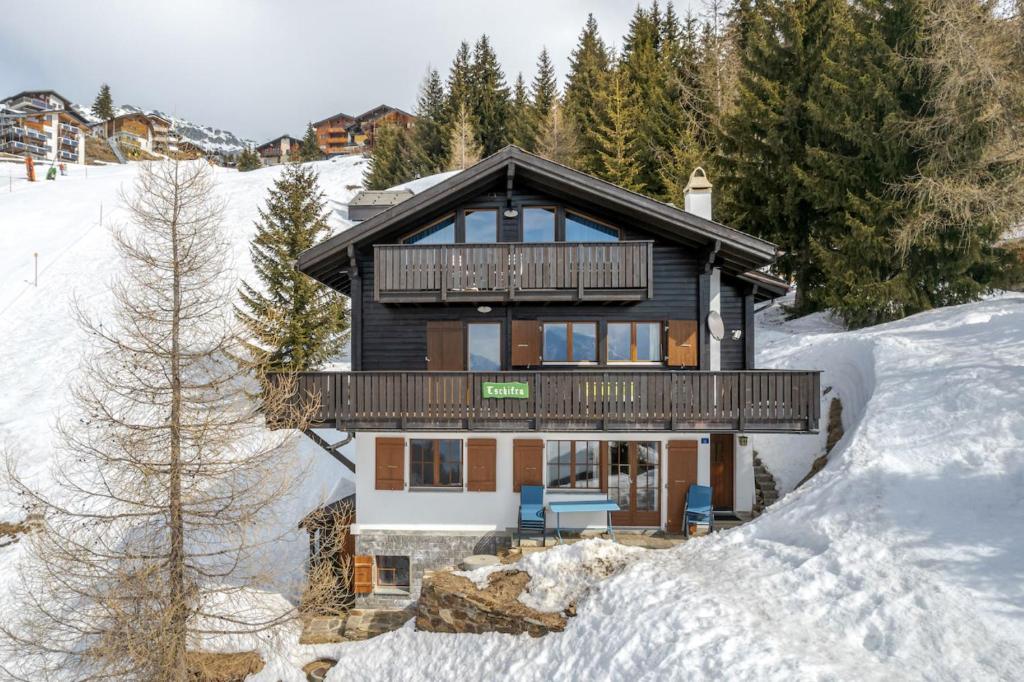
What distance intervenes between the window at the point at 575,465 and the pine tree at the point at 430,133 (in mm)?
48894

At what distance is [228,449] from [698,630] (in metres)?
9.02

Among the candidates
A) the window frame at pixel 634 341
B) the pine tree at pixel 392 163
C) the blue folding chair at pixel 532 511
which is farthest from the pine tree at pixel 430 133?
the blue folding chair at pixel 532 511

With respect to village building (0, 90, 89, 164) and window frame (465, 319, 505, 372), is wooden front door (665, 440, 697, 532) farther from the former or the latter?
village building (0, 90, 89, 164)

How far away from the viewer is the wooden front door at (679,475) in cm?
1394

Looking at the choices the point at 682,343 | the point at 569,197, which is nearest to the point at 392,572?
the point at 682,343

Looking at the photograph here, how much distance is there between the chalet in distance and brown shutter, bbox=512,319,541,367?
37 mm

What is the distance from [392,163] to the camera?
60.7m

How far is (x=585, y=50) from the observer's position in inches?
2190

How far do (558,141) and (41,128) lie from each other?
93.6 m

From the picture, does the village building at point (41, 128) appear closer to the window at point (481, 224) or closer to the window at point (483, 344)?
the window at point (481, 224)

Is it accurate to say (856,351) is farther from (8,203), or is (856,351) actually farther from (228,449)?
(8,203)

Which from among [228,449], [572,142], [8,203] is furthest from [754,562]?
[8,203]

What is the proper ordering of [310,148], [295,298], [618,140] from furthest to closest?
[310,148] < [618,140] < [295,298]

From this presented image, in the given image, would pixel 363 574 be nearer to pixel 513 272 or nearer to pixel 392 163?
pixel 513 272
